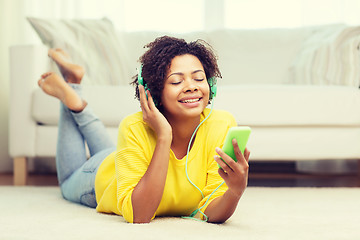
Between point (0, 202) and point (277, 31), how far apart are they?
197 centimetres

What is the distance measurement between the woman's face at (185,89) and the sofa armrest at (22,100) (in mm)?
1191

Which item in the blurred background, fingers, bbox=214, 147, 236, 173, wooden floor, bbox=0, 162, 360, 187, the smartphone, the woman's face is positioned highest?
the blurred background

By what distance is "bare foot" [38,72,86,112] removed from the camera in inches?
65.4

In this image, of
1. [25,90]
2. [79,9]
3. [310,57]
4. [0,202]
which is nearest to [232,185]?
[0,202]

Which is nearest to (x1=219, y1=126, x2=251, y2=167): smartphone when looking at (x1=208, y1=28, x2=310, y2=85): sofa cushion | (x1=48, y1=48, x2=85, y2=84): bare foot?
(x1=48, y1=48, x2=85, y2=84): bare foot

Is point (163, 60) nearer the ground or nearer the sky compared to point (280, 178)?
nearer the sky

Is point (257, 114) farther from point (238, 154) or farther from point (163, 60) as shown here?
point (238, 154)

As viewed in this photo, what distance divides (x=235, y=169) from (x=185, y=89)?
0.25 m

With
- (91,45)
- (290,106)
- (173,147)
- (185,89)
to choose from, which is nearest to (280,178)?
(290,106)

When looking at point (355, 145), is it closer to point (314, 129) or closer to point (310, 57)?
point (314, 129)

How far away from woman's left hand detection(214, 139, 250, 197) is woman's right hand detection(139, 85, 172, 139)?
0.17m

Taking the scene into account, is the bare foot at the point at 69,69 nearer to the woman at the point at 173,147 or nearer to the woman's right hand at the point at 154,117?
the woman at the point at 173,147

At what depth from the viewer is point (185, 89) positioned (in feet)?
3.80

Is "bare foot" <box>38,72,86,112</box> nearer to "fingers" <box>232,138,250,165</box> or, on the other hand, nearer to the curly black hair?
the curly black hair
